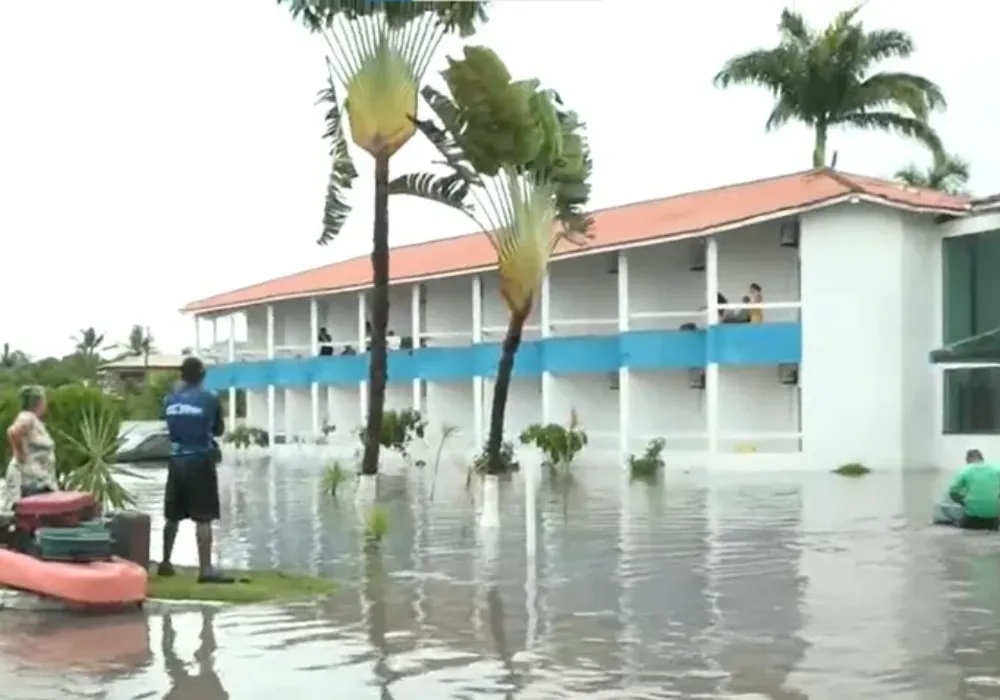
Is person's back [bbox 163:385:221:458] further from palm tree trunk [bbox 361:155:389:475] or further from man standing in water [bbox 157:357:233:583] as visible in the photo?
palm tree trunk [bbox 361:155:389:475]

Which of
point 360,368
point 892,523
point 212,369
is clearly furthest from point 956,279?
point 212,369

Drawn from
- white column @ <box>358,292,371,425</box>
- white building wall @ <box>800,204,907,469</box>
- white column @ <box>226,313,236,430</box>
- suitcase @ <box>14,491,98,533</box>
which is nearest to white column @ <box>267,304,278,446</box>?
white column @ <box>226,313,236,430</box>

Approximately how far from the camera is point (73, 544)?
35.4 ft

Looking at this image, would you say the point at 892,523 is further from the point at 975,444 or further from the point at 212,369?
the point at 212,369

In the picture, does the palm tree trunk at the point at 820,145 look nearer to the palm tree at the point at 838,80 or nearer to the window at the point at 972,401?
the palm tree at the point at 838,80

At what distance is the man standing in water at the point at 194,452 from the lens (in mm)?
11836

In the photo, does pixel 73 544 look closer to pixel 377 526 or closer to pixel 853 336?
pixel 377 526

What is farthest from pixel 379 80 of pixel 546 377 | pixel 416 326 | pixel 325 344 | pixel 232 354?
pixel 232 354

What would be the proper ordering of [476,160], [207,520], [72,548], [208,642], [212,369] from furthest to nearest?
[212,369] → [476,160] → [207,520] → [72,548] → [208,642]

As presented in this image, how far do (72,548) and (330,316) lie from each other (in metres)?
38.8

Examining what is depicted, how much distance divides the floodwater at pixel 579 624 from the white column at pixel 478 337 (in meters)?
20.6

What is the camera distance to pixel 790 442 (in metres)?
32.0

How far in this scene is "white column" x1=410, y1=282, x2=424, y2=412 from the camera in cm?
4172

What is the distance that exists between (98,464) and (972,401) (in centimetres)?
2099
